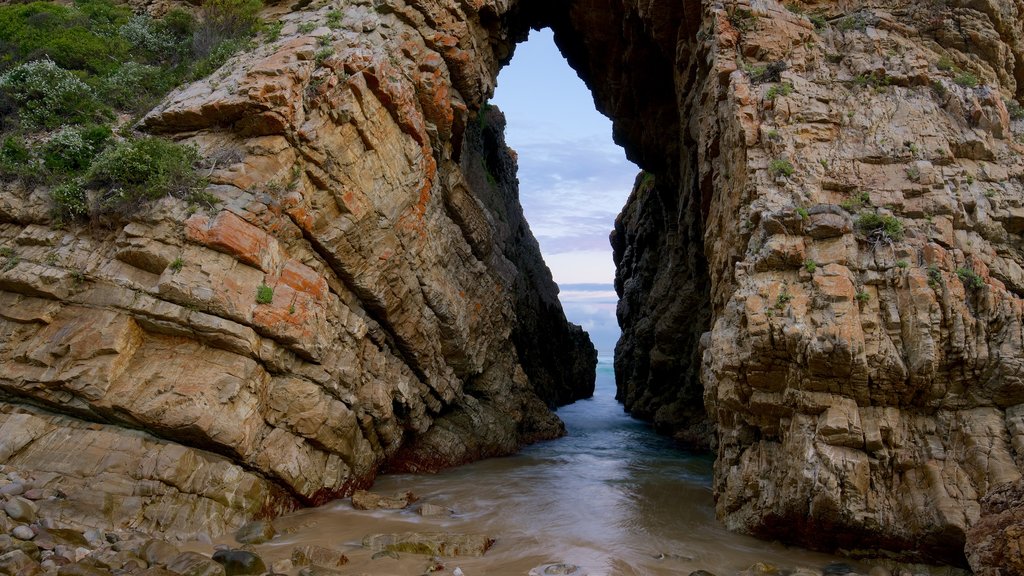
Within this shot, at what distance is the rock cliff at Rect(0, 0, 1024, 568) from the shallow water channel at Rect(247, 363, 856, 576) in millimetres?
822

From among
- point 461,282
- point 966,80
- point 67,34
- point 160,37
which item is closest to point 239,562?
point 461,282

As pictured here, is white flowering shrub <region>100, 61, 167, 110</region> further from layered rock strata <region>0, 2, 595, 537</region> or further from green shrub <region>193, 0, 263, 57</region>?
green shrub <region>193, 0, 263, 57</region>

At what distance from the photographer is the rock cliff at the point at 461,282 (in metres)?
9.26

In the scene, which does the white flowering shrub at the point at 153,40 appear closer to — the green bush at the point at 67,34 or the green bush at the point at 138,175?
the green bush at the point at 67,34

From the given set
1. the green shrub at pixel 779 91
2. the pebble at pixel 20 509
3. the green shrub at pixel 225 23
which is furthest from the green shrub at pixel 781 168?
the pebble at pixel 20 509

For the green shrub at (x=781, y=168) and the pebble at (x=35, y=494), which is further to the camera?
the green shrub at (x=781, y=168)

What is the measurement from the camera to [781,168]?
39.5 ft

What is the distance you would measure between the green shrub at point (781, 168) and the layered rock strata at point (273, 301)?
338 inches

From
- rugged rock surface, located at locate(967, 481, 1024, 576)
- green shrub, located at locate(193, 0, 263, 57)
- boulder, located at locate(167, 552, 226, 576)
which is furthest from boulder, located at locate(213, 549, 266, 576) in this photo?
green shrub, located at locate(193, 0, 263, 57)

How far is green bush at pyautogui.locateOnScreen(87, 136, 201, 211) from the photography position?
10367 mm

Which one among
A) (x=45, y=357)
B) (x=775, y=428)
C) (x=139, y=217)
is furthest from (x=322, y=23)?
(x=775, y=428)

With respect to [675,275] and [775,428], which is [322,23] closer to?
[775,428]

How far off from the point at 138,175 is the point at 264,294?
3.29 m

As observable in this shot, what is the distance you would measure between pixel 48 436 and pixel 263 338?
341 centimetres
